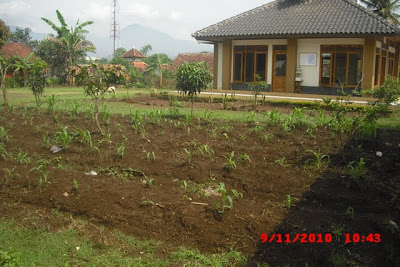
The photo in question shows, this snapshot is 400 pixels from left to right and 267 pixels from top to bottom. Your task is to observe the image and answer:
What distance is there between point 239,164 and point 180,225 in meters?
2.35

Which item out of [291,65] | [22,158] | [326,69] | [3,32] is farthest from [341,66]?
[3,32]

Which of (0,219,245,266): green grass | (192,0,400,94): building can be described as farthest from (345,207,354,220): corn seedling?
(192,0,400,94): building

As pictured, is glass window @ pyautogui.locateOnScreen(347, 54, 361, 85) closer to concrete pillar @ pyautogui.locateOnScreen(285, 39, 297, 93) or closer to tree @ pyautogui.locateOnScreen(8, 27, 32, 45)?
concrete pillar @ pyautogui.locateOnScreen(285, 39, 297, 93)

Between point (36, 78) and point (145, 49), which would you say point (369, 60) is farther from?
point (145, 49)

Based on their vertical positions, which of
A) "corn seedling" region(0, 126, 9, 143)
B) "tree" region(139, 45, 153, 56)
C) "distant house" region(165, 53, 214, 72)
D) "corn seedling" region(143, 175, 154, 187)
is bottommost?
"corn seedling" region(143, 175, 154, 187)

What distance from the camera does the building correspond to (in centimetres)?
1856

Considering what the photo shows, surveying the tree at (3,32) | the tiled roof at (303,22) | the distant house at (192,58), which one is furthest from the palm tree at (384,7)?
the tree at (3,32)

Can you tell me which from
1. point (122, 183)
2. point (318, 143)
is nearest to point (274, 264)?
point (122, 183)

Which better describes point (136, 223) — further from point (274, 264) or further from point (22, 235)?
point (274, 264)

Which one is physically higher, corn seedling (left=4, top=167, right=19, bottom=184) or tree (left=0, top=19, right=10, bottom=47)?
tree (left=0, top=19, right=10, bottom=47)

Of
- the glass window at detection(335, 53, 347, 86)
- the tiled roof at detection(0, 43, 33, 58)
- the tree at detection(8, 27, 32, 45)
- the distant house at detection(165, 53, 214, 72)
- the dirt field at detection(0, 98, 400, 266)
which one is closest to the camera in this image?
the dirt field at detection(0, 98, 400, 266)

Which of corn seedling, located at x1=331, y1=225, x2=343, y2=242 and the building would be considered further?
the building

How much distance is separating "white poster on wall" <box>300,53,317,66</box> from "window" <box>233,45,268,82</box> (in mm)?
1918

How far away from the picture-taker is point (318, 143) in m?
7.99
